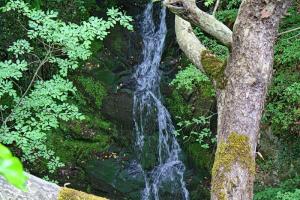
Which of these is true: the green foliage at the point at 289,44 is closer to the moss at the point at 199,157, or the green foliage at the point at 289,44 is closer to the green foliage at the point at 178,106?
the green foliage at the point at 178,106

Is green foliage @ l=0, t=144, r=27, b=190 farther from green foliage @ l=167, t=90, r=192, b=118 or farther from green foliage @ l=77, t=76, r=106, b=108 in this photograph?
green foliage @ l=77, t=76, r=106, b=108

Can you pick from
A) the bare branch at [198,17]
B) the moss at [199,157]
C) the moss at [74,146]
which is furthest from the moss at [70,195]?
the moss at [199,157]

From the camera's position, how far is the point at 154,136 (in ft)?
24.5

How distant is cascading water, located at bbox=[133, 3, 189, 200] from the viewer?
7059mm

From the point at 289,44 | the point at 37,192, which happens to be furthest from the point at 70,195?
the point at 289,44

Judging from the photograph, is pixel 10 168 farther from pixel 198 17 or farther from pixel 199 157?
pixel 199 157

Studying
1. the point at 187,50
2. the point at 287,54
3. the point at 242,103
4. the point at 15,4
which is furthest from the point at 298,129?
the point at 15,4

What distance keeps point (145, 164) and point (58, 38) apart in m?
3.91

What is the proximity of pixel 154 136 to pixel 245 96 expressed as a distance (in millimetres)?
5172

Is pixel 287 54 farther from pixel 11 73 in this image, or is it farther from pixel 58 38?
pixel 11 73

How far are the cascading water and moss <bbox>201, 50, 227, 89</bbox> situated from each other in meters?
4.58

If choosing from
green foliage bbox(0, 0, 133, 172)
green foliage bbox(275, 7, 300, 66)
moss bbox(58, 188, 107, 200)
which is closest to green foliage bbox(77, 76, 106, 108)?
green foliage bbox(0, 0, 133, 172)

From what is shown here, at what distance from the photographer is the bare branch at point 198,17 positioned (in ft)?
8.06

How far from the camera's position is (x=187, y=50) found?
303 cm
